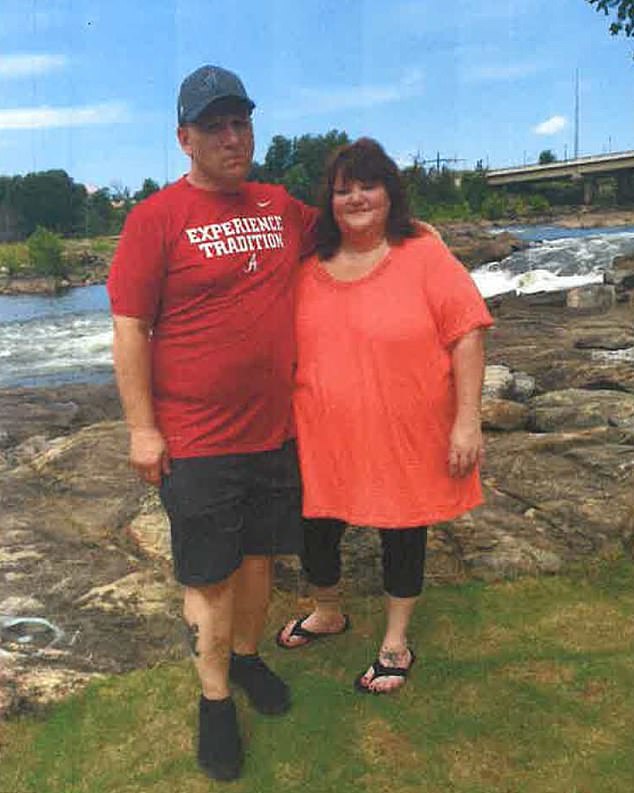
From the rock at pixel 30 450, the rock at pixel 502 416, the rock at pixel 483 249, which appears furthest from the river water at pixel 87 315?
the rock at pixel 502 416

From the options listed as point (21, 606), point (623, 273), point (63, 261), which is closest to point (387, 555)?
point (21, 606)

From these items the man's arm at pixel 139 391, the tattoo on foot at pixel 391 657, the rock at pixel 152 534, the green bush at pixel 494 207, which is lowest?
the tattoo on foot at pixel 391 657

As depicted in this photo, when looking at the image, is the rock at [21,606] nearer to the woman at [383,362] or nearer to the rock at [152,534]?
the rock at [152,534]

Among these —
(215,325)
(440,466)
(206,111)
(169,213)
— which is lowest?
(440,466)

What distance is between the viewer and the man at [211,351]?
7.63 feet

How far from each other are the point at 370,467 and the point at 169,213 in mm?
982

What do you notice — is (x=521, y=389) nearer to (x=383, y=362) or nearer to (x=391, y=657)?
(x=391, y=657)

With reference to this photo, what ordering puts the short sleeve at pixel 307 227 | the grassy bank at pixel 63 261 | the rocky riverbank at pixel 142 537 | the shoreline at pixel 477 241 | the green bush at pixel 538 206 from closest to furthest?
1. the short sleeve at pixel 307 227
2. the rocky riverbank at pixel 142 537
3. the shoreline at pixel 477 241
4. the grassy bank at pixel 63 261
5. the green bush at pixel 538 206

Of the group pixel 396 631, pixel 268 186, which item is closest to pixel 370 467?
pixel 396 631

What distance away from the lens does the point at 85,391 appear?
12.3 m

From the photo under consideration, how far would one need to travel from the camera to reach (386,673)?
→ 289 centimetres

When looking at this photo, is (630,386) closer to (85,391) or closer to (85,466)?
(85,466)

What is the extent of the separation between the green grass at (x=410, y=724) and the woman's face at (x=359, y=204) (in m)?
1.54

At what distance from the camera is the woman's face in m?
2.57
